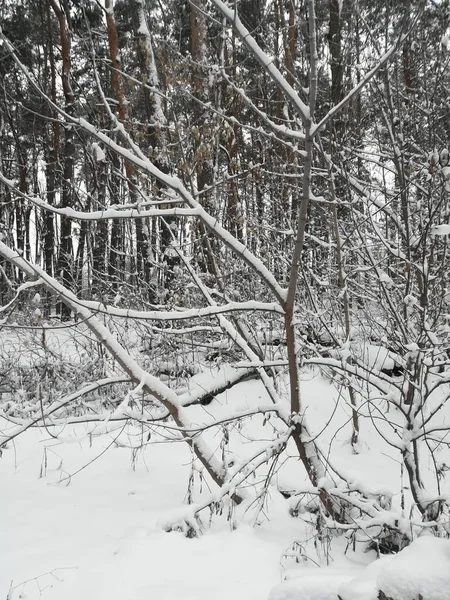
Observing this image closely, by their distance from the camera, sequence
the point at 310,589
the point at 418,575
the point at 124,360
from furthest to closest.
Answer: the point at 124,360, the point at 310,589, the point at 418,575

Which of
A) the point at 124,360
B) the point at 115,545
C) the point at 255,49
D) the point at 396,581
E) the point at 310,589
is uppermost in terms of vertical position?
the point at 255,49

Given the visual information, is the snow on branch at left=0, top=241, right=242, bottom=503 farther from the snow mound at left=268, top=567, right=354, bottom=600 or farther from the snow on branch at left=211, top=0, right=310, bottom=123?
the snow on branch at left=211, top=0, right=310, bottom=123

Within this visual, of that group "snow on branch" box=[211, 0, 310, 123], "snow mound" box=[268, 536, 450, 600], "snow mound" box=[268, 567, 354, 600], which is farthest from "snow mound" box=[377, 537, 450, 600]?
"snow on branch" box=[211, 0, 310, 123]

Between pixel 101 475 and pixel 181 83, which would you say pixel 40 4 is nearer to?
pixel 181 83

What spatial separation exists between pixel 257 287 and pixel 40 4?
11.4 metres

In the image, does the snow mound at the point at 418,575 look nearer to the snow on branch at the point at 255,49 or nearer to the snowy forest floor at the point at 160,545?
the snowy forest floor at the point at 160,545

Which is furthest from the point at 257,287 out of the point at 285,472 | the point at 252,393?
the point at 285,472

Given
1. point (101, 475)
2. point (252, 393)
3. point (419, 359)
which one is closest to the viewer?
point (419, 359)

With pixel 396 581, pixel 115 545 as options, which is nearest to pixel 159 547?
pixel 115 545

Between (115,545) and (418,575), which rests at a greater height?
(418,575)

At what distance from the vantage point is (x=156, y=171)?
2389 millimetres

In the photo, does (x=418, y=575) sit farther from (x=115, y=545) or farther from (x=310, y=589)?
(x=115, y=545)

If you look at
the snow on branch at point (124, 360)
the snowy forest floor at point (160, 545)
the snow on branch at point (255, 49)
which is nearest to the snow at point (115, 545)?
the snowy forest floor at point (160, 545)

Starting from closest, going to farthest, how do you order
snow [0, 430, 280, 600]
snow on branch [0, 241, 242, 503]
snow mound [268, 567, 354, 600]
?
snow mound [268, 567, 354, 600]
snow [0, 430, 280, 600]
snow on branch [0, 241, 242, 503]
